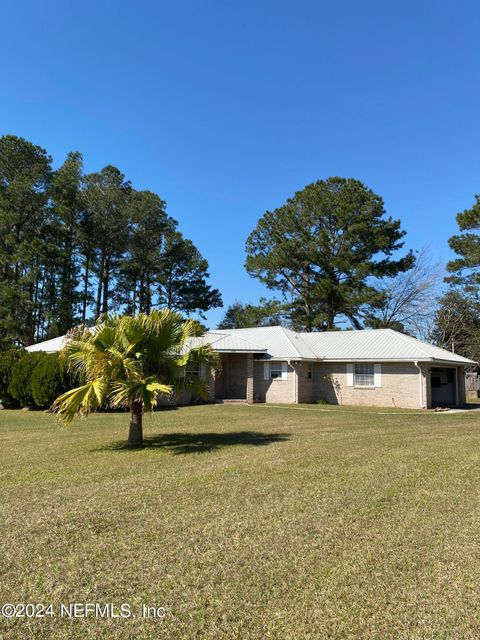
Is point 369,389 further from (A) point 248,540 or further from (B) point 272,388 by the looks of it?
(A) point 248,540

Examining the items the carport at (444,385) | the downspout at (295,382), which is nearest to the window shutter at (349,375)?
the downspout at (295,382)

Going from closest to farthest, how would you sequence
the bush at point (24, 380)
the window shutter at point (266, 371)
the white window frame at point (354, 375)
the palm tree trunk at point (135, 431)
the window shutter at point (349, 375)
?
the palm tree trunk at point (135, 431)
the bush at point (24, 380)
the white window frame at point (354, 375)
the window shutter at point (349, 375)
the window shutter at point (266, 371)

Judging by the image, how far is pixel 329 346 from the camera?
84.9ft

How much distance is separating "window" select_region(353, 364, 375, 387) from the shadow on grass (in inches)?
489

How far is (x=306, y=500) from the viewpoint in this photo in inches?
232

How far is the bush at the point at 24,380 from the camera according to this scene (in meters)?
19.5

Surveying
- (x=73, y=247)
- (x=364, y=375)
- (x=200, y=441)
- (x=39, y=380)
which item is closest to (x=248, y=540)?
(x=200, y=441)

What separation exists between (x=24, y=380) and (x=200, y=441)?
39.6 ft

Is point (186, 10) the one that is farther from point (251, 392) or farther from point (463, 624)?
point (251, 392)

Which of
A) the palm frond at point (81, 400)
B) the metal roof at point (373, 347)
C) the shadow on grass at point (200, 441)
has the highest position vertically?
the metal roof at point (373, 347)

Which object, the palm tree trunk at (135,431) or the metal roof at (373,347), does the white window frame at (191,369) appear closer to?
the palm tree trunk at (135,431)

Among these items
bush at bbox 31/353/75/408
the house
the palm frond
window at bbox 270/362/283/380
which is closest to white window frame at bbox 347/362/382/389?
the house

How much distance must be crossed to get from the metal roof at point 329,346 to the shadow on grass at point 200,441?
10.1 metres

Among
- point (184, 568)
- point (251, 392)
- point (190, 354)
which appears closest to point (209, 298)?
point (251, 392)
